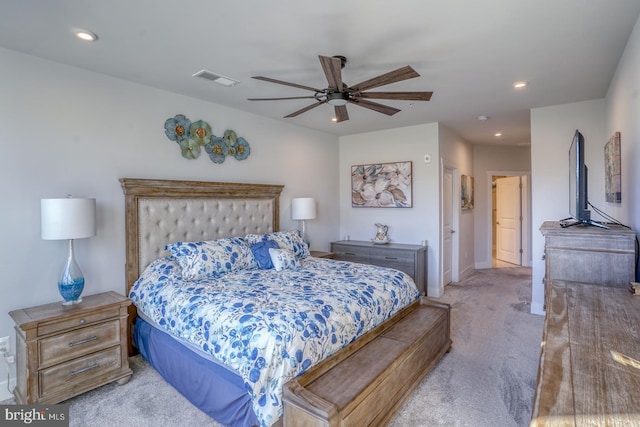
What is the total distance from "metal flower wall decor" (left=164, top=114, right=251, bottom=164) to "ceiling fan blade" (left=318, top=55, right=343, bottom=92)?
77.8 inches

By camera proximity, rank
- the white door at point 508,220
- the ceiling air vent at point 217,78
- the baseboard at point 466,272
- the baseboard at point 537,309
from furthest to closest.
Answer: the white door at point 508,220 < the baseboard at point 466,272 < the baseboard at point 537,309 < the ceiling air vent at point 217,78

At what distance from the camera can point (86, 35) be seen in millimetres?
2311

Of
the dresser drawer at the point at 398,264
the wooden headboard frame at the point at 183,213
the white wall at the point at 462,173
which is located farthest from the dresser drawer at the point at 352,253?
the wooden headboard frame at the point at 183,213

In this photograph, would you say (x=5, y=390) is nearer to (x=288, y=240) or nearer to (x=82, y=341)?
(x=82, y=341)

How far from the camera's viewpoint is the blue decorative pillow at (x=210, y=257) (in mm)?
3035

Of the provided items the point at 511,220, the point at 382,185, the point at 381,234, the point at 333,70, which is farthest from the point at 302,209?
the point at 511,220

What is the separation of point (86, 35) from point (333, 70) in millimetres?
1784

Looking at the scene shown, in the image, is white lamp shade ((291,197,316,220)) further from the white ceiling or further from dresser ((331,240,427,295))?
the white ceiling

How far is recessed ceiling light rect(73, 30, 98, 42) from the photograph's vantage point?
2275 mm

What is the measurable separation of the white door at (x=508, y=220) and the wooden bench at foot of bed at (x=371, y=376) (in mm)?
5484

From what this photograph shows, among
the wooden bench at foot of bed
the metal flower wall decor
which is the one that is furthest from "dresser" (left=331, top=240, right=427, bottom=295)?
the metal flower wall decor

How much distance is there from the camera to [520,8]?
2.01 meters

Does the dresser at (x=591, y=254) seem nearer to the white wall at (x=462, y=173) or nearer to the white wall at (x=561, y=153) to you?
the white wall at (x=561, y=153)

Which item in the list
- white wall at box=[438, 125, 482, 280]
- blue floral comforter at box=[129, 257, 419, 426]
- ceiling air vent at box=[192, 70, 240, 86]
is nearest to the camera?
blue floral comforter at box=[129, 257, 419, 426]
